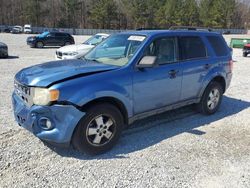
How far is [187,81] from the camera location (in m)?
5.45

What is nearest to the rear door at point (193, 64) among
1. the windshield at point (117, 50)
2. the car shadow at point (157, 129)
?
the car shadow at point (157, 129)

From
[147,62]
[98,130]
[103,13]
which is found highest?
[103,13]

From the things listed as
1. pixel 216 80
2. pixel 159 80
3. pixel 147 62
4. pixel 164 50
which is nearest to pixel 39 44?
pixel 216 80

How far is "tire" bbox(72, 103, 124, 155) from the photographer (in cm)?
399

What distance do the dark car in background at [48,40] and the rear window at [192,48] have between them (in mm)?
21696

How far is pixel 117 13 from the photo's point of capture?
82.3 m

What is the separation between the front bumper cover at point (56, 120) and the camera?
12.4ft

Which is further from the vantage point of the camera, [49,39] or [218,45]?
[49,39]

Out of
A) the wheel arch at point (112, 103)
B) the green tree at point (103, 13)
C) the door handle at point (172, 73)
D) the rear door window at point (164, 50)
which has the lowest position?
the wheel arch at point (112, 103)

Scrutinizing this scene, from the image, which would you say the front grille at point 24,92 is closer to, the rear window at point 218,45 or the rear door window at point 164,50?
the rear door window at point 164,50

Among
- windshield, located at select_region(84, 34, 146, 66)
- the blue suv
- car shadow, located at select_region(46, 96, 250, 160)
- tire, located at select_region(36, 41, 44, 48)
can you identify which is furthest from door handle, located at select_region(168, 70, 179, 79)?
tire, located at select_region(36, 41, 44, 48)

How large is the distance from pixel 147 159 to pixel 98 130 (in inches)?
33.0

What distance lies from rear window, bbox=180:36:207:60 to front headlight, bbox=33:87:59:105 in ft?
8.77

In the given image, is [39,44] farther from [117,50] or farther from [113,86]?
[113,86]
